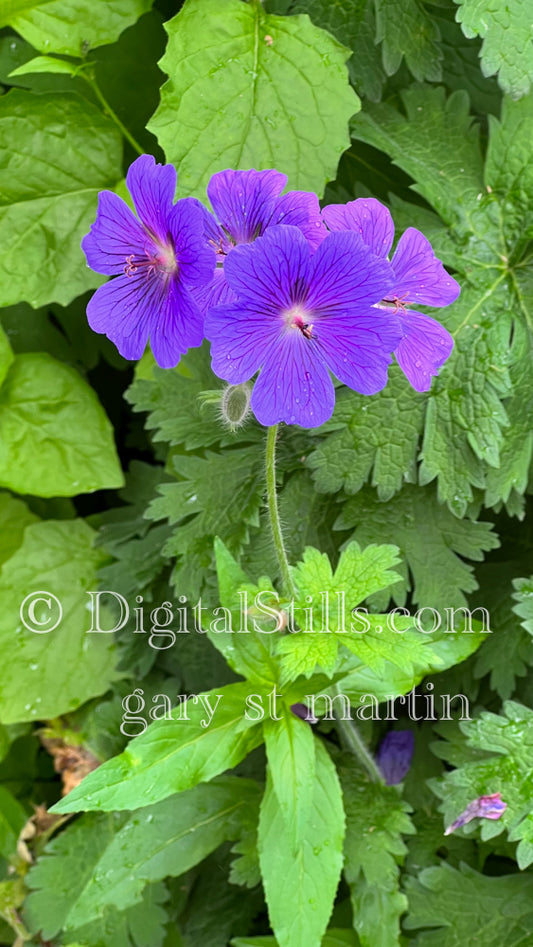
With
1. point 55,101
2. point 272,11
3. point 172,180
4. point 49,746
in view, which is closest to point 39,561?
point 49,746

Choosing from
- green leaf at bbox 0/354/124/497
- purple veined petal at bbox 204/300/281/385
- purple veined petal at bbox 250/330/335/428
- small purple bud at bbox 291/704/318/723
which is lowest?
small purple bud at bbox 291/704/318/723

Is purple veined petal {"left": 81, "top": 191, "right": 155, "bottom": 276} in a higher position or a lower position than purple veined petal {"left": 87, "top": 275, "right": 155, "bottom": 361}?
higher

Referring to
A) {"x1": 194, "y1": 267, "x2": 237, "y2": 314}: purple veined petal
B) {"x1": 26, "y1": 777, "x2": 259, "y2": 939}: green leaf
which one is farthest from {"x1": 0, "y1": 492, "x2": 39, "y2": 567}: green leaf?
{"x1": 194, "y1": 267, "x2": 237, "y2": 314}: purple veined petal

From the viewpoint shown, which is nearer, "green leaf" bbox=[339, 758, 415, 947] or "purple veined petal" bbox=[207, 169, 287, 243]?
"purple veined petal" bbox=[207, 169, 287, 243]

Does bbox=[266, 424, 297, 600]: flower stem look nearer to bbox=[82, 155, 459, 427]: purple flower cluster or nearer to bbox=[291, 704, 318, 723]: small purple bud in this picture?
bbox=[82, 155, 459, 427]: purple flower cluster

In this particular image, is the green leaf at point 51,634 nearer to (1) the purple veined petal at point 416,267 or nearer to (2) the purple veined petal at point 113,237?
(2) the purple veined petal at point 113,237

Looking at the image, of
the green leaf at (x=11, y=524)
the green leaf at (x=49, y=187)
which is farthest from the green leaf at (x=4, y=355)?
the green leaf at (x=11, y=524)

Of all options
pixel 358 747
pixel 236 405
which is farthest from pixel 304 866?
pixel 236 405
